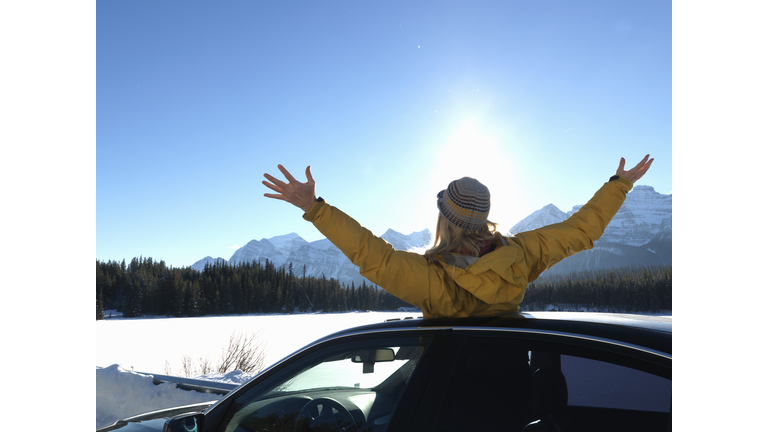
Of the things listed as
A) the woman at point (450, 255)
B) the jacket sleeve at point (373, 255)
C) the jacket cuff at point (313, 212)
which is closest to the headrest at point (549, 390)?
the woman at point (450, 255)

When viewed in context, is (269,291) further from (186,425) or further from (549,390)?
(549,390)

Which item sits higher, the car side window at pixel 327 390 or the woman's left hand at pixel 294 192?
the woman's left hand at pixel 294 192

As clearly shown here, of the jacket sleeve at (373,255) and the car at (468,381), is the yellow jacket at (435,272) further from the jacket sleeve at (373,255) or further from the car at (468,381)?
the car at (468,381)

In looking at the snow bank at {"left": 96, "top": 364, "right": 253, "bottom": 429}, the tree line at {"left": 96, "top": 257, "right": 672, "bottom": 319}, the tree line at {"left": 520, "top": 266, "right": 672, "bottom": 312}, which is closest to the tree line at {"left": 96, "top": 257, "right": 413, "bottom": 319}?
the tree line at {"left": 96, "top": 257, "right": 672, "bottom": 319}

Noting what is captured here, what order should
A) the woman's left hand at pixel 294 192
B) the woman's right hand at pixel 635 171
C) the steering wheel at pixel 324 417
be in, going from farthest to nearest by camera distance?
the woman's right hand at pixel 635 171
the woman's left hand at pixel 294 192
the steering wheel at pixel 324 417

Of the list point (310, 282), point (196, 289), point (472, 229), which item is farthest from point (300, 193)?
point (310, 282)

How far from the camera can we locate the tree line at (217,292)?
58.4m

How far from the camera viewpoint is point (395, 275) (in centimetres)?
198

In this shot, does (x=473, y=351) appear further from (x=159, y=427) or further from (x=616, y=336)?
(x=159, y=427)

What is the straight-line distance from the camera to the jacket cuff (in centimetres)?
201

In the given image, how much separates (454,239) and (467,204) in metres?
→ 0.22
